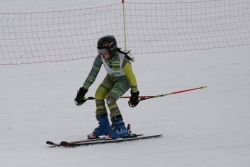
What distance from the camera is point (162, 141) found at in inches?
288

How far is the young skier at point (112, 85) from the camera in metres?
7.03

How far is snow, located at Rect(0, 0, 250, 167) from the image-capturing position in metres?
6.59

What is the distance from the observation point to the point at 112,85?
7.43 meters

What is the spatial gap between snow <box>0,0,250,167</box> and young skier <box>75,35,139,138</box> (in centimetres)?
36

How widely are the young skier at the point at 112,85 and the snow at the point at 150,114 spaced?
363 mm

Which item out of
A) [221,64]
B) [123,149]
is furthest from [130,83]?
[221,64]

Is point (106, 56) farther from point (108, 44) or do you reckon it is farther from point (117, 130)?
point (117, 130)

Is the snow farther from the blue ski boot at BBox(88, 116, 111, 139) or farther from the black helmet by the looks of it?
the black helmet

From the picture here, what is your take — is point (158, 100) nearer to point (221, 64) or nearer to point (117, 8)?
point (221, 64)

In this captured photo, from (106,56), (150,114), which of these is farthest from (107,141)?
(150,114)

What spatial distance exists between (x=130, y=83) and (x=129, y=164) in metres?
1.23

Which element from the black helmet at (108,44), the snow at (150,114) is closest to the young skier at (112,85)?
the black helmet at (108,44)

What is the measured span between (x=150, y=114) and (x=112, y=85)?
1737 millimetres

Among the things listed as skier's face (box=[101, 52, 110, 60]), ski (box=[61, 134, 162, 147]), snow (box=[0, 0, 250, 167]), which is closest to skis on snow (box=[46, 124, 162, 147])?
ski (box=[61, 134, 162, 147])
